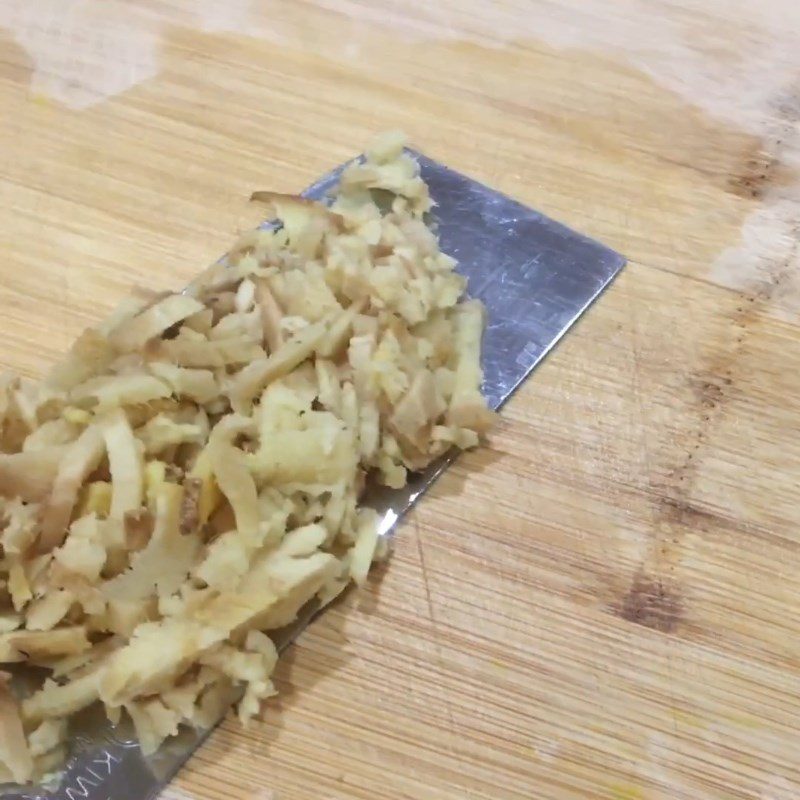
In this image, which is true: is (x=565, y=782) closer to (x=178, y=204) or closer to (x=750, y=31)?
(x=178, y=204)

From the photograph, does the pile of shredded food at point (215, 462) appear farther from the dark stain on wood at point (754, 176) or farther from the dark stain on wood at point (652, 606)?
the dark stain on wood at point (754, 176)

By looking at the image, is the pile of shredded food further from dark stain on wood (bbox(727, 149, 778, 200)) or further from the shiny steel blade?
dark stain on wood (bbox(727, 149, 778, 200))

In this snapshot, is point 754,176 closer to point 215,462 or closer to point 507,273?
point 507,273

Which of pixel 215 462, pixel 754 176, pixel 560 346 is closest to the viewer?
pixel 215 462

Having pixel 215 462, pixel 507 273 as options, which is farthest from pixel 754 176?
pixel 215 462

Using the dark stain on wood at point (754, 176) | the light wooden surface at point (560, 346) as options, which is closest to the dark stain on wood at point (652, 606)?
the light wooden surface at point (560, 346)

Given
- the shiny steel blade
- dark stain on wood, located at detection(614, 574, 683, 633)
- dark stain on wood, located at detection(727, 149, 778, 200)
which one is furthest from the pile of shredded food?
dark stain on wood, located at detection(727, 149, 778, 200)
